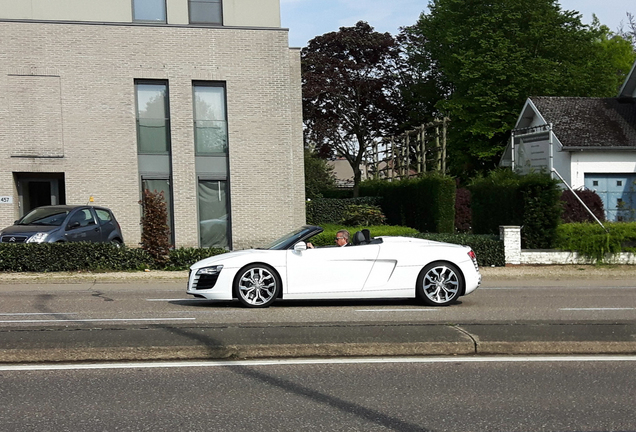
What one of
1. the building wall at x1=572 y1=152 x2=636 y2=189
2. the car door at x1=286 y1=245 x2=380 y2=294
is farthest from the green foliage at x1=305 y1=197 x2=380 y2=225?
the car door at x1=286 y1=245 x2=380 y2=294

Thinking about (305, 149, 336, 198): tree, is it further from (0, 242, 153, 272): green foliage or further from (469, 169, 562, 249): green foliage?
(0, 242, 153, 272): green foliage

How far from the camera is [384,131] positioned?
167 feet

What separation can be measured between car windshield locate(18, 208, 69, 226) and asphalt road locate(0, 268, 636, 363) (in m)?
4.24

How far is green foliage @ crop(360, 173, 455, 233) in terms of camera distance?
948 inches

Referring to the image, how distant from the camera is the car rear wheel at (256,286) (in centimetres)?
1137

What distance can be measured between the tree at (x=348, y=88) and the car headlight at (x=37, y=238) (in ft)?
102

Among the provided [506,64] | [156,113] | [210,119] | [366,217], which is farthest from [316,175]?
[156,113]

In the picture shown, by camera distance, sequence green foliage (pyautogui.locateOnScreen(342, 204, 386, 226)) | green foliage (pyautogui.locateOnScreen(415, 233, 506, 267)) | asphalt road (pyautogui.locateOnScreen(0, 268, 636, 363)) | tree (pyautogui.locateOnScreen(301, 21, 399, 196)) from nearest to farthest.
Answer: asphalt road (pyautogui.locateOnScreen(0, 268, 636, 363)), green foliage (pyautogui.locateOnScreen(415, 233, 506, 267)), green foliage (pyautogui.locateOnScreen(342, 204, 386, 226)), tree (pyautogui.locateOnScreen(301, 21, 399, 196))

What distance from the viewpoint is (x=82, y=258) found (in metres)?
18.0

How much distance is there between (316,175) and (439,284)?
34790mm

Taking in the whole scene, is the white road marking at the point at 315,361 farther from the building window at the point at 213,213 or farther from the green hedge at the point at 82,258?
the building window at the point at 213,213

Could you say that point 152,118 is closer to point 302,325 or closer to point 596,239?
point 596,239

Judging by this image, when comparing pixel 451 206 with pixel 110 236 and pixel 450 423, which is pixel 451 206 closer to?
pixel 110 236

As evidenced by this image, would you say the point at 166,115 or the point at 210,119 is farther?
the point at 210,119
